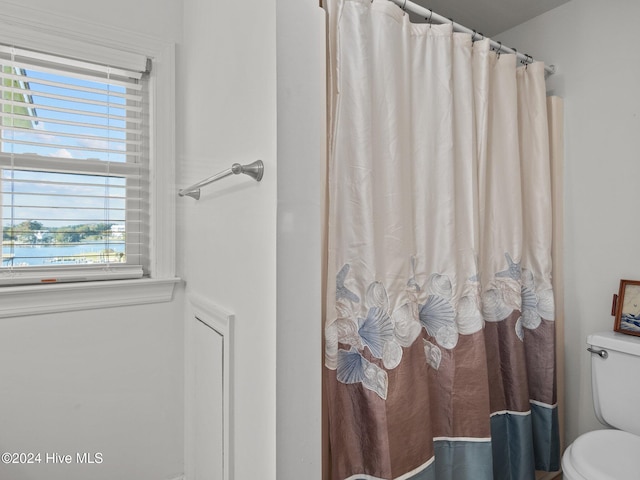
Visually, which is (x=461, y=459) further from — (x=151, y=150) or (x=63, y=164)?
(x=63, y=164)

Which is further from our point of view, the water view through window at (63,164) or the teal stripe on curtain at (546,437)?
the teal stripe on curtain at (546,437)

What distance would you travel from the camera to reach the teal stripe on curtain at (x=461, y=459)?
131 cm

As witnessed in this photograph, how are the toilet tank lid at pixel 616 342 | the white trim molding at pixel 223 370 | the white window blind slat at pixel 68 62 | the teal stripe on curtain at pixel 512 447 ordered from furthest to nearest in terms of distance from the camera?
the teal stripe on curtain at pixel 512 447, the toilet tank lid at pixel 616 342, the white window blind slat at pixel 68 62, the white trim molding at pixel 223 370

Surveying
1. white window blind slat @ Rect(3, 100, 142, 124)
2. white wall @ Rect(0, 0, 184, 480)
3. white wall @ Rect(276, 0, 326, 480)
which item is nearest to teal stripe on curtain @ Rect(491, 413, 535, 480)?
white wall @ Rect(276, 0, 326, 480)

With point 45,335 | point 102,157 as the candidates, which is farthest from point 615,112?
point 45,335

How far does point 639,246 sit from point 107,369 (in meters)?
2.14

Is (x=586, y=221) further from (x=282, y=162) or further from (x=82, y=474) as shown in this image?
(x=82, y=474)

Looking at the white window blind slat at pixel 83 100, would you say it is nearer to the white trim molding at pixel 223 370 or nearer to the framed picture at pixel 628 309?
the white trim molding at pixel 223 370

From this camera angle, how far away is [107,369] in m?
1.36

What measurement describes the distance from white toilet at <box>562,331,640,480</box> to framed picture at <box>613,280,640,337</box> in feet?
0.11

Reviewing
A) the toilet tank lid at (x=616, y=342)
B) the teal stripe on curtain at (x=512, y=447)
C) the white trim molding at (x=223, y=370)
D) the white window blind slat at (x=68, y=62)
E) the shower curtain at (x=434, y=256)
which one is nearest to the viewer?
the white trim molding at (x=223, y=370)

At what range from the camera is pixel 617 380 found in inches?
56.6

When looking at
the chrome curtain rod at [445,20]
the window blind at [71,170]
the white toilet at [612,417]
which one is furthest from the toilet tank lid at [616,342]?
the window blind at [71,170]

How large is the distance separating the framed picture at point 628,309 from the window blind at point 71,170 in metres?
1.93
